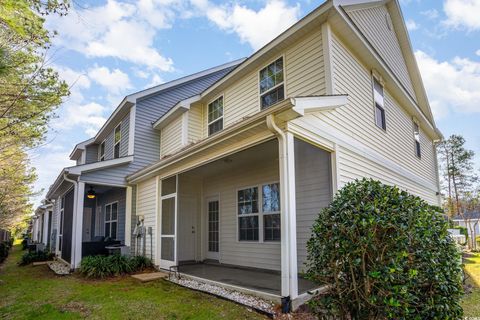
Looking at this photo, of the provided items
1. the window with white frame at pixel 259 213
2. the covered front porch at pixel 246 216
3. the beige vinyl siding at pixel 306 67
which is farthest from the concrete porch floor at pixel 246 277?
the beige vinyl siding at pixel 306 67

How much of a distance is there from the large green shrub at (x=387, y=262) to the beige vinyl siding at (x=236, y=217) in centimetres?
425

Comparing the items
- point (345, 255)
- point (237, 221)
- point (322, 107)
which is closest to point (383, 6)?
point (322, 107)

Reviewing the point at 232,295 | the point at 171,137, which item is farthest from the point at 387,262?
the point at 171,137

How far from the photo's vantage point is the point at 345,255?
3.23 meters

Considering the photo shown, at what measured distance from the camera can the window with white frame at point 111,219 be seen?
12.2m

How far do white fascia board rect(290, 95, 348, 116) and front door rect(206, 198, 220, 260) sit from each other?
5474 mm

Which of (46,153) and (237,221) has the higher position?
(46,153)

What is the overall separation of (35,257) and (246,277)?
34.1 ft

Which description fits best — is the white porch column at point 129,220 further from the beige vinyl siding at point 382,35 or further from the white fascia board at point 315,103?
the beige vinyl siding at point 382,35

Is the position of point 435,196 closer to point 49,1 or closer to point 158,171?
point 158,171

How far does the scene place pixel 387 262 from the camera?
3.00 meters

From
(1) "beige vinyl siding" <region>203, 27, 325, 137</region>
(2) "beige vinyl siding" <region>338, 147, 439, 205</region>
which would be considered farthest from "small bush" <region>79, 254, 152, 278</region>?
(2) "beige vinyl siding" <region>338, 147, 439, 205</region>

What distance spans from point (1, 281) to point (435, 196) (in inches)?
657

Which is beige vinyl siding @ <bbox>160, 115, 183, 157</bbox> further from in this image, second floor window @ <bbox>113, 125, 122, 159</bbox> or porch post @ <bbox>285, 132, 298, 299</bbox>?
porch post @ <bbox>285, 132, 298, 299</bbox>
